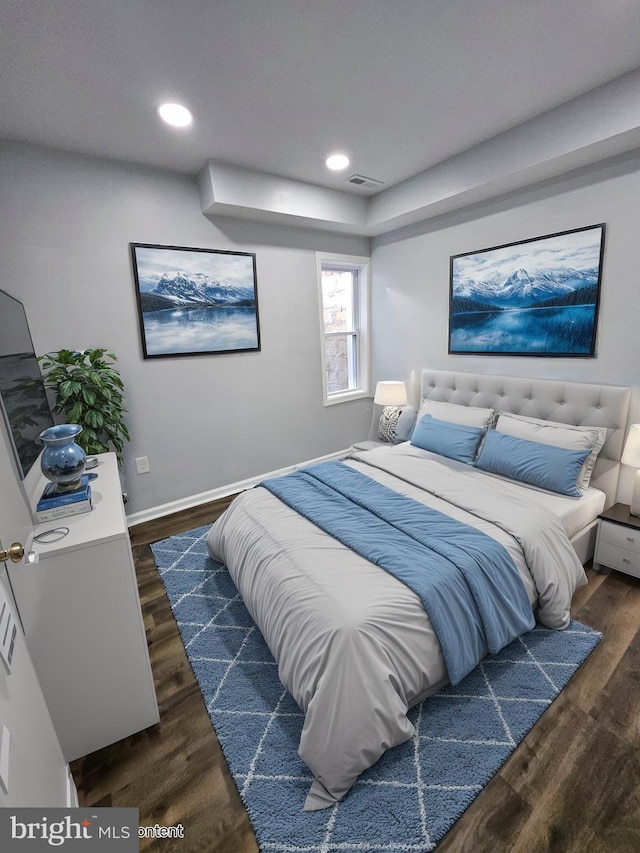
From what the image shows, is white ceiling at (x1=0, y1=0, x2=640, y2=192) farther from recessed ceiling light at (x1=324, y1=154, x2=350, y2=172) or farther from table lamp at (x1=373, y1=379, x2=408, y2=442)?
table lamp at (x1=373, y1=379, x2=408, y2=442)

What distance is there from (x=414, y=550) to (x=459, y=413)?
1.68m

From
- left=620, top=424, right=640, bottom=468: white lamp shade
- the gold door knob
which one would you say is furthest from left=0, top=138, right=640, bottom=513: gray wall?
the gold door knob

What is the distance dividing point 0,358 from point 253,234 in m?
2.54

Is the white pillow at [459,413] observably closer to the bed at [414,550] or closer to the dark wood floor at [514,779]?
the bed at [414,550]

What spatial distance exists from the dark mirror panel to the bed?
3.55ft

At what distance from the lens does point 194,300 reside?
125 inches

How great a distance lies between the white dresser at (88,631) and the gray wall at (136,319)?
173 cm

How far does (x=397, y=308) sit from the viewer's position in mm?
3967

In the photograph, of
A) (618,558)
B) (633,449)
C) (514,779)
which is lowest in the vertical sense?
(514,779)

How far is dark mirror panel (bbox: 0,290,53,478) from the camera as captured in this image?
1341 mm

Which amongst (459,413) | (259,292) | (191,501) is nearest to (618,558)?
(459,413)

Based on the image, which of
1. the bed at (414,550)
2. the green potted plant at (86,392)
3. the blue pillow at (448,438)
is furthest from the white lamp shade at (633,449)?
the green potted plant at (86,392)

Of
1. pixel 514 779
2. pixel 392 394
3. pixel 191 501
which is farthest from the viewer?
pixel 392 394

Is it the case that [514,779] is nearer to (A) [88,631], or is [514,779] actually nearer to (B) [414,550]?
(B) [414,550]
